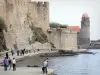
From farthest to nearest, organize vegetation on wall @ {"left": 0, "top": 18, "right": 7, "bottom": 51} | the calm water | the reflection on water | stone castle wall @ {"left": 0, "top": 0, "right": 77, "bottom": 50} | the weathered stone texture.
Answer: the weathered stone texture
stone castle wall @ {"left": 0, "top": 0, "right": 77, "bottom": 50}
vegetation on wall @ {"left": 0, "top": 18, "right": 7, "bottom": 51}
the calm water
the reflection on water

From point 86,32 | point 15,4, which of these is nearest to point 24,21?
point 15,4

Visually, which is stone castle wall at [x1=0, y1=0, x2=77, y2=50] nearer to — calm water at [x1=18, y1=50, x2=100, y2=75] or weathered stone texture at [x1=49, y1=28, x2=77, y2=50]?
weathered stone texture at [x1=49, y1=28, x2=77, y2=50]

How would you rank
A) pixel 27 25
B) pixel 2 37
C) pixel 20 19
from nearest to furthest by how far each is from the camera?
1. pixel 2 37
2. pixel 20 19
3. pixel 27 25

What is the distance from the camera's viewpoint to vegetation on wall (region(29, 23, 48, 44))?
271 feet

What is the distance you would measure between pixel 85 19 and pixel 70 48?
6546cm

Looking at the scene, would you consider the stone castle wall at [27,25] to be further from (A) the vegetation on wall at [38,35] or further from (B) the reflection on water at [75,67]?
(B) the reflection on water at [75,67]

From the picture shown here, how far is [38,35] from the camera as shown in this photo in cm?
8475

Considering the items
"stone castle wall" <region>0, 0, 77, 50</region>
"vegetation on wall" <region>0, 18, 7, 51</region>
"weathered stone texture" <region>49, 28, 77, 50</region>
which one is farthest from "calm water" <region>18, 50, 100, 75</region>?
"weathered stone texture" <region>49, 28, 77, 50</region>

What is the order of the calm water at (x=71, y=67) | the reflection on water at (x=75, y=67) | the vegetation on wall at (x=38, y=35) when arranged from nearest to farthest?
the reflection on water at (x=75, y=67) → the calm water at (x=71, y=67) → the vegetation on wall at (x=38, y=35)

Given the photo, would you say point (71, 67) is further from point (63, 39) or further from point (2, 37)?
point (63, 39)

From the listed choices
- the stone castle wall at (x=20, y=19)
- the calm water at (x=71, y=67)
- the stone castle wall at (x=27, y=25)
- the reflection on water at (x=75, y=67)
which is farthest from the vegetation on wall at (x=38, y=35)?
the calm water at (x=71, y=67)

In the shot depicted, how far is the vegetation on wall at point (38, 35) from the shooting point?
82.6m

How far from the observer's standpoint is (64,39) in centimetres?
9844

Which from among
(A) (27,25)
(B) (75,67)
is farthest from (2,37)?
(A) (27,25)
